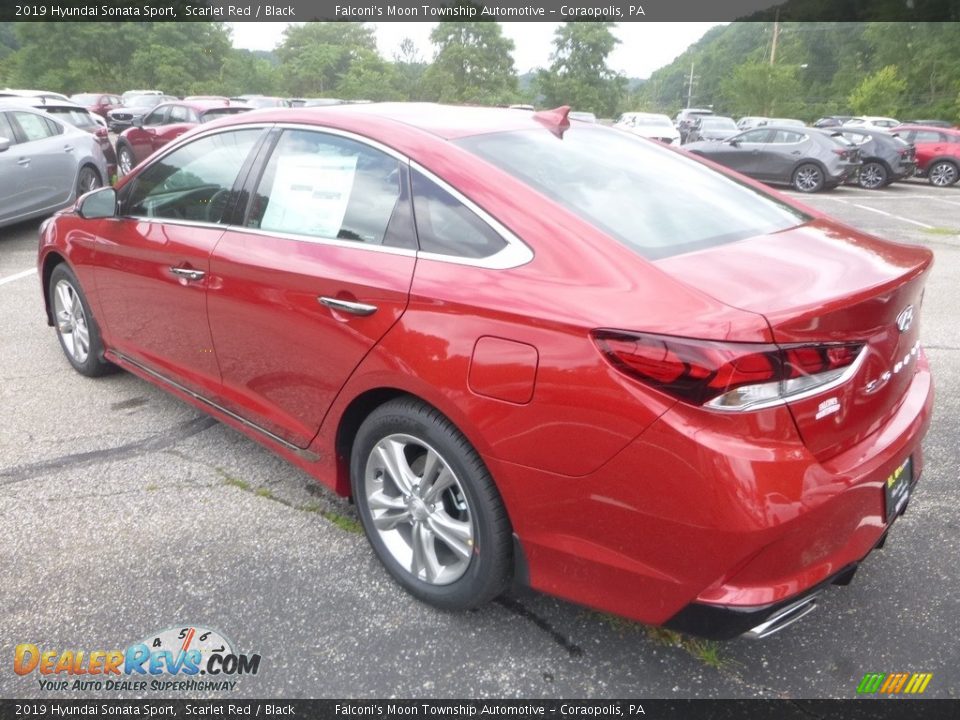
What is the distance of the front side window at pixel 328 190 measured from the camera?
2.54 meters

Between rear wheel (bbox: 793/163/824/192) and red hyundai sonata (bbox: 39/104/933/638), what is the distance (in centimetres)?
1517

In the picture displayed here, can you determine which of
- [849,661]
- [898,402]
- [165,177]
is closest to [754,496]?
[898,402]

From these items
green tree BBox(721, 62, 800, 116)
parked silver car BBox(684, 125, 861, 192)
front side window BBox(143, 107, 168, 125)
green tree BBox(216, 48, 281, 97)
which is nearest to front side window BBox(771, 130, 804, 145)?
parked silver car BBox(684, 125, 861, 192)

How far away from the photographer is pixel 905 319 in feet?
7.06

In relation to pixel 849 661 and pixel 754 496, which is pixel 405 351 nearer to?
pixel 754 496

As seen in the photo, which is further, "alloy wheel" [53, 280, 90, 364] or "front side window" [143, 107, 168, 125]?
"front side window" [143, 107, 168, 125]

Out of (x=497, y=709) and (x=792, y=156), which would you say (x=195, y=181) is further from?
(x=792, y=156)

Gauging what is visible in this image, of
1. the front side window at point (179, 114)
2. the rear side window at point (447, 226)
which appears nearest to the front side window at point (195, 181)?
the rear side window at point (447, 226)

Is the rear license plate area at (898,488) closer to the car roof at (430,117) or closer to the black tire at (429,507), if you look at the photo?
the black tire at (429,507)

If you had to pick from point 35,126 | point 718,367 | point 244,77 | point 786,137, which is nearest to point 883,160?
point 786,137

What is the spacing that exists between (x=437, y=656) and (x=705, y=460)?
1102 mm

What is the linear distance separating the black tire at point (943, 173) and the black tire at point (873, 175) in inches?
92.7

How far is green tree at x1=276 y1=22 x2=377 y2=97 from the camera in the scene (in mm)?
76312

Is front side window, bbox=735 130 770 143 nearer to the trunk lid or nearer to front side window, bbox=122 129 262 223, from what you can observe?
front side window, bbox=122 129 262 223
